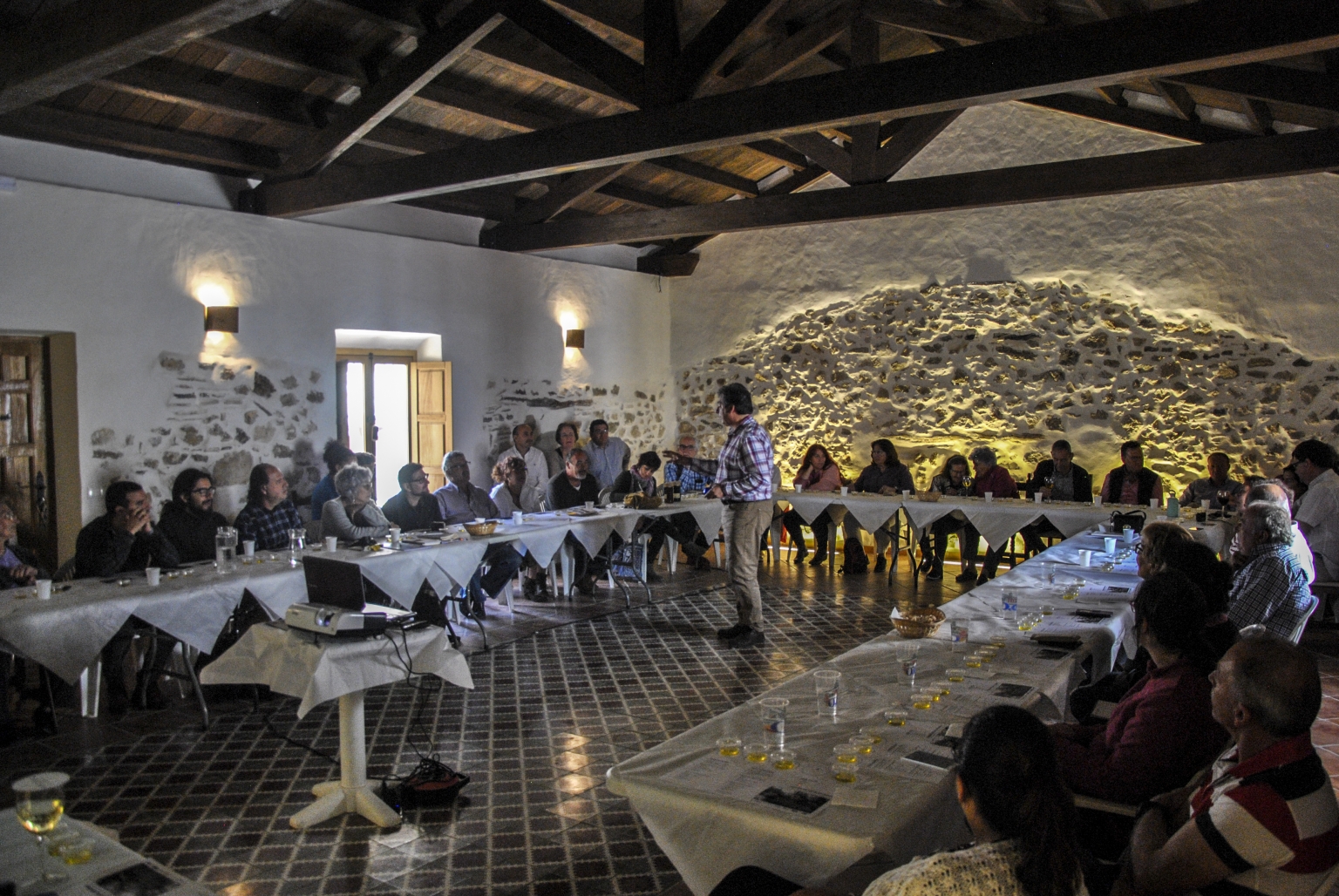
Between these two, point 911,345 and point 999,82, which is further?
point 911,345

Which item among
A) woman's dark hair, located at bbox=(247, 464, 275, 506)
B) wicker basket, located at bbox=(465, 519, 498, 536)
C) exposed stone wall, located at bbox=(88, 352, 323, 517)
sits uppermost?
exposed stone wall, located at bbox=(88, 352, 323, 517)

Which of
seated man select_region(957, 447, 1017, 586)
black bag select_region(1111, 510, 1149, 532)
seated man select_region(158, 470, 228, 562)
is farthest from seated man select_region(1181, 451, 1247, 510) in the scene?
seated man select_region(158, 470, 228, 562)

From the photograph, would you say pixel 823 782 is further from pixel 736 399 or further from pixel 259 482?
pixel 259 482

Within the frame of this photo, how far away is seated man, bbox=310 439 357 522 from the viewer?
22.5 feet

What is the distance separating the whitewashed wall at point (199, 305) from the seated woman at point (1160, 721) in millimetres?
5858

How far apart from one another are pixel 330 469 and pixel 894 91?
15.7 feet

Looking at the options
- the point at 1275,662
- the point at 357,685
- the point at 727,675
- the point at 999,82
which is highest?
the point at 999,82

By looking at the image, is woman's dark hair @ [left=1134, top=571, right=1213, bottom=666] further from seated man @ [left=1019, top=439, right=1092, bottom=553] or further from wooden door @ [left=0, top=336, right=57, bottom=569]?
wooden door @ [left=0, top=336, right=57, bottom=569]

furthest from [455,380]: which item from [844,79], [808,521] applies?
[844,79]

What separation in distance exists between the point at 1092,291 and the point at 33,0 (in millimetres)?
8058

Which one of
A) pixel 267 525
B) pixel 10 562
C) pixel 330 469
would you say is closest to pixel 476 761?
pixel 267 525

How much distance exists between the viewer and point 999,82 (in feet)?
14.2

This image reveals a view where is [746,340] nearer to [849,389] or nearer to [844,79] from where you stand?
[849,389]

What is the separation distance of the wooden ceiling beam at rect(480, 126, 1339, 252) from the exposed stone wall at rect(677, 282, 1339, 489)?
4.93 ft
